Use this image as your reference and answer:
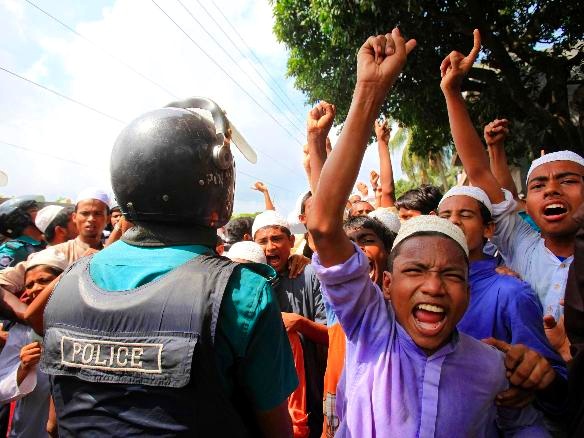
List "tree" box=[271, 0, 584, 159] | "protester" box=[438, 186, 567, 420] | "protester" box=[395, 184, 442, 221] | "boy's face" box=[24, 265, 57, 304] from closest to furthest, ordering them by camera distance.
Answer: "protester" box=[438, 186, 567, 420] < "boy's face" box=[24, 265, 57, 304] < "protester" box=[395, 184, 442, 221] < "tree" box=[271, 0, 584, 159]

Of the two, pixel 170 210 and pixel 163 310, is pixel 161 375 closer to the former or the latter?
pixel 163 310

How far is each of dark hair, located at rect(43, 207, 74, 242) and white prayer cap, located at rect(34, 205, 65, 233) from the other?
40mm

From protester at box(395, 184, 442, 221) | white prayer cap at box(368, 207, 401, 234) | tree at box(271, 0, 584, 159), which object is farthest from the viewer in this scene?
tree at box(271, 0, 584, 159)

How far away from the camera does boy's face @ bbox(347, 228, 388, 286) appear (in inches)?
104

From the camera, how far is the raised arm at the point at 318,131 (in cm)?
221

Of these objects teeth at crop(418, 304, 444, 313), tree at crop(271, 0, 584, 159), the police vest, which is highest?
tree at crop(271, 0, 584, 159)

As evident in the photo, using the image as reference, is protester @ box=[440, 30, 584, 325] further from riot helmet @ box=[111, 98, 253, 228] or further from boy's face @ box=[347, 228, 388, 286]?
riot helmet @ box=[111, 98, 253, 228]

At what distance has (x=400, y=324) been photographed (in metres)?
1.69

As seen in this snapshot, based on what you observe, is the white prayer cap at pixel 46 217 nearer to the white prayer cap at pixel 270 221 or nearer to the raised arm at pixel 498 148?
the white prayer cap at pixel 270 221

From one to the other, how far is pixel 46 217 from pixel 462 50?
7784 mm

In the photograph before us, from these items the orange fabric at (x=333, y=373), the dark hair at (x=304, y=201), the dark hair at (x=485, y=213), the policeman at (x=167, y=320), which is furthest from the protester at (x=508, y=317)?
the dark hair at (x=304, y=201)

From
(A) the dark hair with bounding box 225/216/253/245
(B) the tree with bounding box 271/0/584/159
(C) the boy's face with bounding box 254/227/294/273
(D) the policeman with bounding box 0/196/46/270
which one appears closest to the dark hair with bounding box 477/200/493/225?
(C) the boy's face with bounding box 254/227/294/273

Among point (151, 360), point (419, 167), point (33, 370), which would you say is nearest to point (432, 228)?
point (151, 360)

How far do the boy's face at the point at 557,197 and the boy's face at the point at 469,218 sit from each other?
1.03 ft
